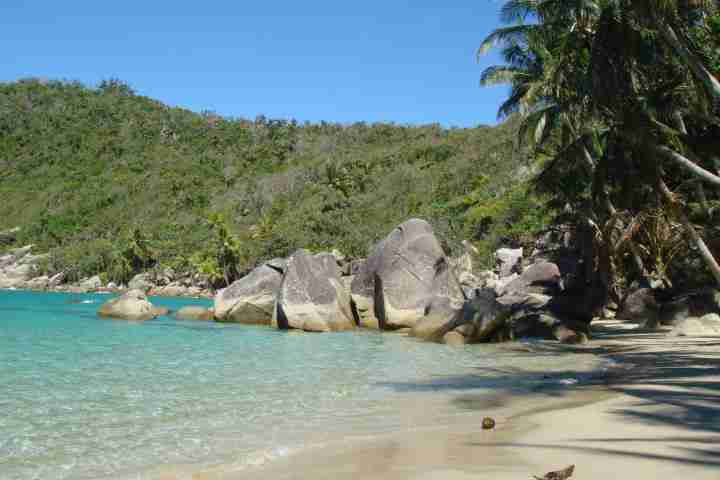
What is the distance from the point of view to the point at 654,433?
5621 millimetres

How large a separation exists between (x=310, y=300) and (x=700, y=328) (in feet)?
37.9

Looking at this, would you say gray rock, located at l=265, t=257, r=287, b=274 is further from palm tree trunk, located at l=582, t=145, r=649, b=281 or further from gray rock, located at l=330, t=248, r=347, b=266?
gray rock, located at l=330, t=248, r=347, b=266

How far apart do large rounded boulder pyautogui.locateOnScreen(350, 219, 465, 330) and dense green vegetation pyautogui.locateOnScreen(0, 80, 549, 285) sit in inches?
875

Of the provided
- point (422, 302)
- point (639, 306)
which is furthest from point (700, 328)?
point (422, 302)

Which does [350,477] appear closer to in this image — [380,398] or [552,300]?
[380,398]

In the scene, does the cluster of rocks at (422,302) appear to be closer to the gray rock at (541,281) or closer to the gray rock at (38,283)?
the gray rock at (541,281)

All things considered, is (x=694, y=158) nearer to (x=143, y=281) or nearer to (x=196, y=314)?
(x=196, y=314)

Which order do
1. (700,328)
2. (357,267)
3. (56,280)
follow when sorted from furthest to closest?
(56,280) → (357,267) → (700,328)

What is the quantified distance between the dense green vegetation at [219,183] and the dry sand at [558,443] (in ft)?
116

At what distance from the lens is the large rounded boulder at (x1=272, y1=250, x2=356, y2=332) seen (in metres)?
20.8

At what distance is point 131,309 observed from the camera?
2567 centimetres

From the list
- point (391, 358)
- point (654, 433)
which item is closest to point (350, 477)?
point (654, 433)

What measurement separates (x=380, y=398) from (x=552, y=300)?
1317cm

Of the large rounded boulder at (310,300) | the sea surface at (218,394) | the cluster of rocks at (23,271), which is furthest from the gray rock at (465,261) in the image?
the cluster of rocks at (23,271)
